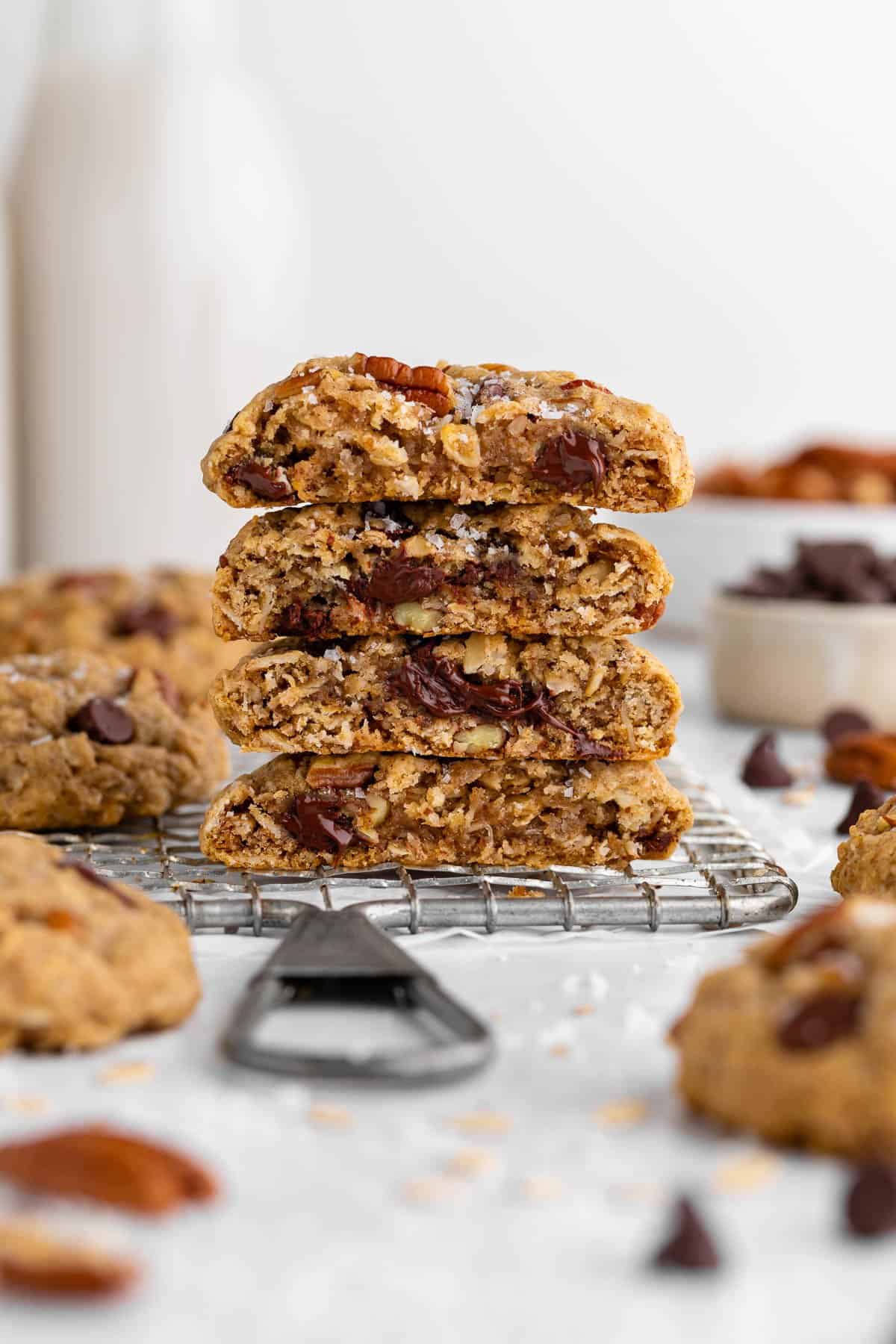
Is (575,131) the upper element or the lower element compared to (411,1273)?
upper

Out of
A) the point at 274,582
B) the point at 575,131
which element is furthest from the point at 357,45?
the point at 274,582

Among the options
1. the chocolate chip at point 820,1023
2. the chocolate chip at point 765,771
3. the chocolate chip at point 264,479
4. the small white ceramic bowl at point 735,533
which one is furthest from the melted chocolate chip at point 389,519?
the small white ceramic bowl at point 735,533

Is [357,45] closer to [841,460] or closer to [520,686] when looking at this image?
[841,460]

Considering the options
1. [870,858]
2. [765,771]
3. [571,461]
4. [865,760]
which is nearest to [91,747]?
[571,461]

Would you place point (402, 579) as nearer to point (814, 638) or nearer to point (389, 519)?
point (389, 519)

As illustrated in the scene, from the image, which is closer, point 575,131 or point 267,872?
point 267,872

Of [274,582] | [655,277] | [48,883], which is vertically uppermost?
[655,277]

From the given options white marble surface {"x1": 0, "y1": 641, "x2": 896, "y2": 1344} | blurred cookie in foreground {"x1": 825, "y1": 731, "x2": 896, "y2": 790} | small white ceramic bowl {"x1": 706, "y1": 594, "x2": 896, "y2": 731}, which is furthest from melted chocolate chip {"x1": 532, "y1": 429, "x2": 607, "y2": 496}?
small white ceramic bowl {"x1": 706, "y1": 594, "x2": 896, "y2": 731}
